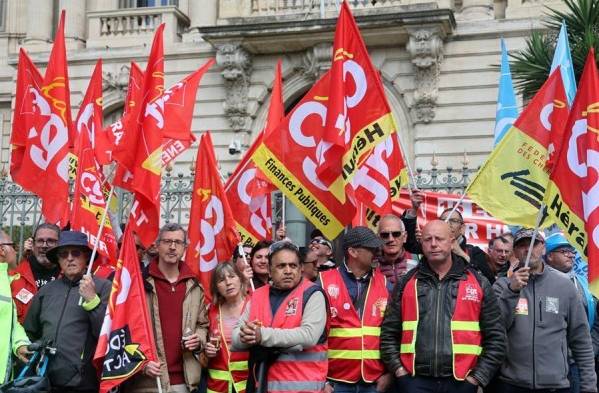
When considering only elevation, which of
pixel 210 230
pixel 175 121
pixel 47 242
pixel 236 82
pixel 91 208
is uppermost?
pixel 236 82

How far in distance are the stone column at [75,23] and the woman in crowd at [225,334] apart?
46.9 ft

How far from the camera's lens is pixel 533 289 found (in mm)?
6230

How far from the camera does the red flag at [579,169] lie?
238 inches

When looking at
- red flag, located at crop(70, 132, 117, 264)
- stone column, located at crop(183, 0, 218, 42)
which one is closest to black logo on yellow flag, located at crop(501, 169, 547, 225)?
red flag, located at crop(70, 132, 117, 264)

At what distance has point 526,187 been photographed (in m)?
6.78

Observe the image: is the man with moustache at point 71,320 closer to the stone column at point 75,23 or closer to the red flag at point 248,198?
the red flag at point 248,198

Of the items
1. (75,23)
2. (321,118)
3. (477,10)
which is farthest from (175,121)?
(75,23)

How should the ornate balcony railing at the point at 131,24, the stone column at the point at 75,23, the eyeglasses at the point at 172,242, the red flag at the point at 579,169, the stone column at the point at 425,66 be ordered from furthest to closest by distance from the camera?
the stone column at the point at 75,23, the ornate balcony railing at the point at 131,24, the stone column at the point at 425,66, the eyeglasses at the point at 172,242, the red flag at the point at 579,169

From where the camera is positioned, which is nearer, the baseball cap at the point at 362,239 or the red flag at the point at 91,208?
the baseball cap at the point at 362,239

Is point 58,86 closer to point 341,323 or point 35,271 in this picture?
point 35,271

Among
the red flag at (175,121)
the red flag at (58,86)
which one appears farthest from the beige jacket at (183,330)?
the red flag at (58,86)

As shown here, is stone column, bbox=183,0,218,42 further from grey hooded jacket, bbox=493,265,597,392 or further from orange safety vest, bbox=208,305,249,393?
grey hooded jacket, bbox=493,265,597,392

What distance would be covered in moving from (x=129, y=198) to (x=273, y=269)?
805cm

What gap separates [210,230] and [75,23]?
44.1ft
